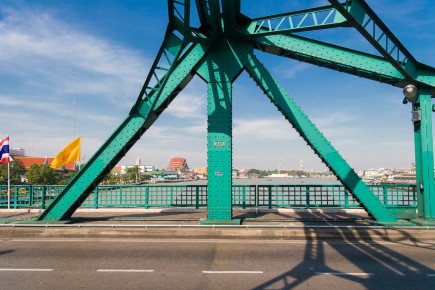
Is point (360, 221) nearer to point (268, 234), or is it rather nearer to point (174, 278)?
point (268, 234)

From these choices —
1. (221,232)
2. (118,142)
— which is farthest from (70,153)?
(221,232)

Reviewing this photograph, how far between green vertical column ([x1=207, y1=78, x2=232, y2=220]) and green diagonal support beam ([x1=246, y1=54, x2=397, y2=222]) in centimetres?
143

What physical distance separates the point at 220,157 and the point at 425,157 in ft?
23.4

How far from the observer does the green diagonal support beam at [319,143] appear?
33.9ft

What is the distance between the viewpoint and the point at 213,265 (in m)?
6.85

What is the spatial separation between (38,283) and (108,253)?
239cm

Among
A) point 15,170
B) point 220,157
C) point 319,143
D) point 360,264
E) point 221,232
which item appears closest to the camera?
point 360,264

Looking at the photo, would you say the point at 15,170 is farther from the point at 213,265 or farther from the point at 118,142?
the point at 213,265

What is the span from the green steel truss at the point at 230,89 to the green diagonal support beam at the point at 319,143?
32 millimetres

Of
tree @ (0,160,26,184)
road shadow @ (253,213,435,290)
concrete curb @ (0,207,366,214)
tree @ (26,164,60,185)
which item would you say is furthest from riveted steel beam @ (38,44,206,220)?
tree @ (0,160,26,184)

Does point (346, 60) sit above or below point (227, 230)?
above

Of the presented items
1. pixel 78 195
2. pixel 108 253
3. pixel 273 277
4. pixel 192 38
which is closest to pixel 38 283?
pixel 108 253

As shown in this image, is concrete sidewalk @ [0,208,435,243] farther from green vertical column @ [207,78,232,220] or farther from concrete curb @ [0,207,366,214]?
concrete curb @ [0,207,366,214]

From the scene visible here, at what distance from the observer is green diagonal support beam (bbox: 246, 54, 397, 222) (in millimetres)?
10320
